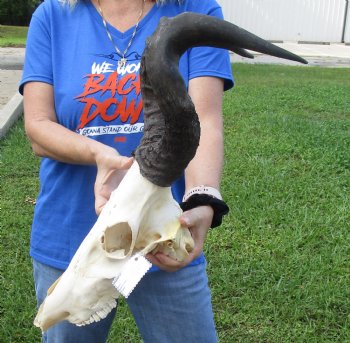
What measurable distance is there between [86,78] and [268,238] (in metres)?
2.84

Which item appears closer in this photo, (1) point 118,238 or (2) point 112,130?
(1) point 118,238

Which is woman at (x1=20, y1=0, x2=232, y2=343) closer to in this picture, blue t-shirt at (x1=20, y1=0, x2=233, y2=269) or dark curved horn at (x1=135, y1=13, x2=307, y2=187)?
blue t-shirt at (x1=20, y1=0, x2=233, y2=269)

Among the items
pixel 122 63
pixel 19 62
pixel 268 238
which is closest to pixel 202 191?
pixel 122 63

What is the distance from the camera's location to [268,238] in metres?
4.52

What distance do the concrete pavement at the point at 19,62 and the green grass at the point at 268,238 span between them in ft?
1.49

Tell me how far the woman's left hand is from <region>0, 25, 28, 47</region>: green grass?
65.0ft

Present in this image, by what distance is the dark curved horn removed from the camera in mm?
1326

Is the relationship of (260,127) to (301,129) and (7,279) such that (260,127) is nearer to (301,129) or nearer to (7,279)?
(301,129)

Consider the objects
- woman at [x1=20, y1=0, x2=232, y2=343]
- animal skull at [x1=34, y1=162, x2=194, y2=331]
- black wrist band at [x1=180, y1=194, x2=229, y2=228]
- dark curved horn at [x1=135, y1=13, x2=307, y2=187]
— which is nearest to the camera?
dark curved horn at [x1=135, y1=13, x2=307, y2=187]

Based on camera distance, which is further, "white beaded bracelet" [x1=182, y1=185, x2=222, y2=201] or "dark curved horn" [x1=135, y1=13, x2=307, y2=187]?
"white beaded bracelet" [x1=182, y1=185, x2=222, y2=201]

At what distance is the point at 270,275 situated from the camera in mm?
4051

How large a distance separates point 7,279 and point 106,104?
2378 mm

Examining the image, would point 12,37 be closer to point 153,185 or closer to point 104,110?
point 104,110

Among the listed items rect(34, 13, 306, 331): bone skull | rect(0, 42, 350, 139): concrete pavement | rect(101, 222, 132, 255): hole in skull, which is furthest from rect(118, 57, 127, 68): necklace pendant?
rect(0, 42, 350, 139): concrete pavement
